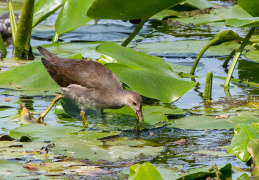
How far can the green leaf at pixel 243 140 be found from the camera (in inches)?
158

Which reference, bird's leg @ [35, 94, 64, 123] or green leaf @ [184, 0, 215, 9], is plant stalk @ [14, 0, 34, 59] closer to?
bird's leg @ [35, 94, 64, 123]

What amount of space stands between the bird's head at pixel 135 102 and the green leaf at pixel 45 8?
2921 millimetres

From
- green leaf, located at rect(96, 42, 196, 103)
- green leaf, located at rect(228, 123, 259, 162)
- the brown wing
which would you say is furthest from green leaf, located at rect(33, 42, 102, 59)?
green leaf, located at rect(228, 123, 259, 162)

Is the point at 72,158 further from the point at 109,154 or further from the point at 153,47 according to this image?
the point at 153,47

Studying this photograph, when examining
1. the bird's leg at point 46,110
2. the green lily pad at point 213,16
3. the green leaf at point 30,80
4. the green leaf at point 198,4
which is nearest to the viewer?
the bird's leg at point 46,110

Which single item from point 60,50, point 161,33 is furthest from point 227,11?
point 60,50

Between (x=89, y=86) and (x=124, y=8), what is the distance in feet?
4.01

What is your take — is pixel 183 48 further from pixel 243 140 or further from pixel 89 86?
pixel 243 140

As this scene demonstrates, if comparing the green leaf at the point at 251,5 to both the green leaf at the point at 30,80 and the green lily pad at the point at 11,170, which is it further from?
the green lily pad at the point at 11,170

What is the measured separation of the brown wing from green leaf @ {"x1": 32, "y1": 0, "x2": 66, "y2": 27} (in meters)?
2.23

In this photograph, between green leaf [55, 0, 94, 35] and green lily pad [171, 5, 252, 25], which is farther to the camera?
green lily pad [171, 5, 252, 25]

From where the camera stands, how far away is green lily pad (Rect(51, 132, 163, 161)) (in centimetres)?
425

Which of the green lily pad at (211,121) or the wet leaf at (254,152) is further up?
the wet leaf at (254,152)

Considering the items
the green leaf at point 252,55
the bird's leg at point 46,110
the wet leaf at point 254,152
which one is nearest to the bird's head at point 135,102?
the bird's leg at point 46,110
